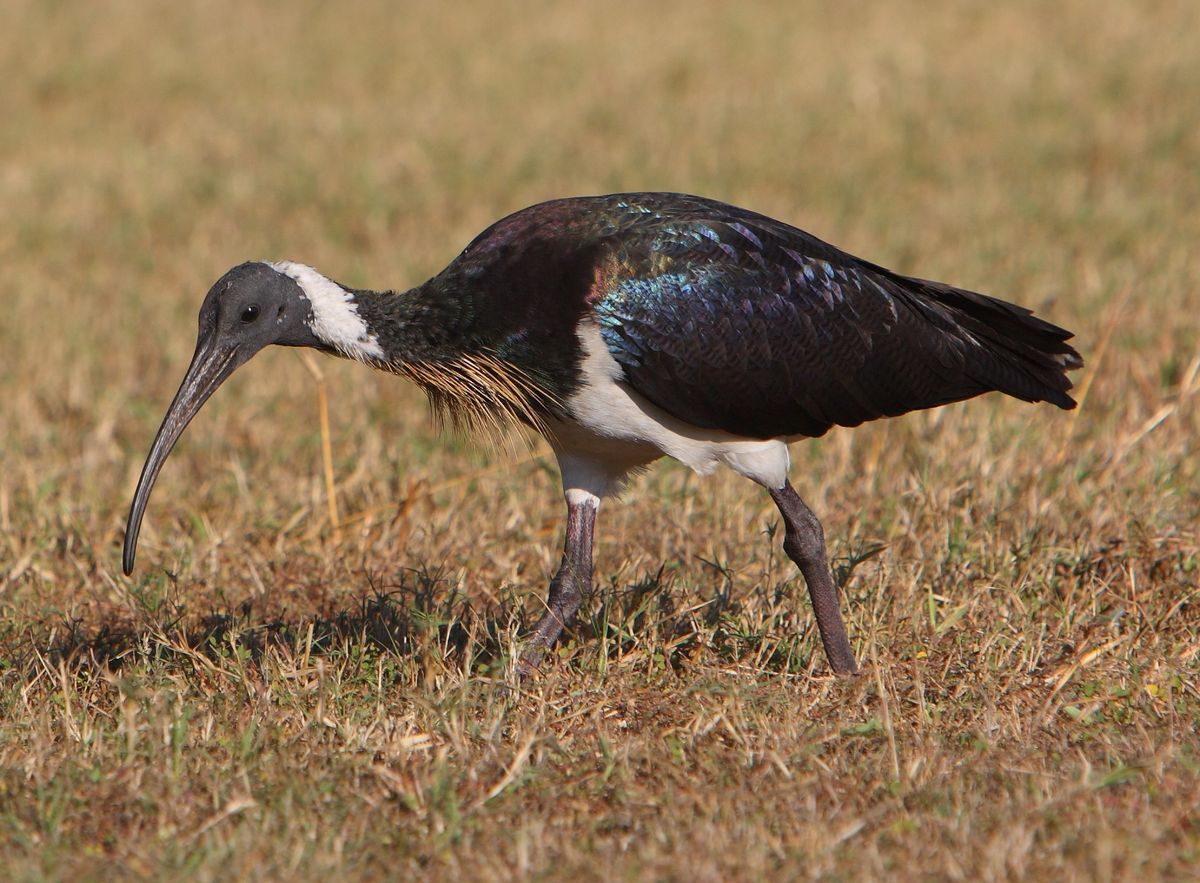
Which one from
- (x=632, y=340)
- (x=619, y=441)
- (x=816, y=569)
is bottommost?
(x=816, y=569)

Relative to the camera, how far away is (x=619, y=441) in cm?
471

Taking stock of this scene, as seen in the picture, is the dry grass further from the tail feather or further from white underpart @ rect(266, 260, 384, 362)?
white underpart @ rect(266, 260, 384, 362)

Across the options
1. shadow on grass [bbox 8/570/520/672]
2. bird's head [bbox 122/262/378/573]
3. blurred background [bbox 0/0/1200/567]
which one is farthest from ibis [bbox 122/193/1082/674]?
blurred background [bbox 0/0/1200/567]

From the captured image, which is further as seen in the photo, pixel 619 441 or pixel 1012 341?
pixel 1012 341

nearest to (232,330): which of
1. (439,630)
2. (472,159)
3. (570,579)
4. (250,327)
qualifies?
(250,327)

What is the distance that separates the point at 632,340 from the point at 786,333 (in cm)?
49

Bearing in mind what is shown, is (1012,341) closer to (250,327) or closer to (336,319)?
(336,319)

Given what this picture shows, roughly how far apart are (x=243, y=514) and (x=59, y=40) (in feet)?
30.4

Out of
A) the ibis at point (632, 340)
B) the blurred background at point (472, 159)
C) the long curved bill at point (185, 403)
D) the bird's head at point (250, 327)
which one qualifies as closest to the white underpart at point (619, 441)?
the ibis at point (632, 340)

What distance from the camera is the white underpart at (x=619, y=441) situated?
4.56 m

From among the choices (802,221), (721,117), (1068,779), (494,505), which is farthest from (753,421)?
(721,117)

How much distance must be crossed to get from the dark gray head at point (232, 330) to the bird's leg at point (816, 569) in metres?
1.38

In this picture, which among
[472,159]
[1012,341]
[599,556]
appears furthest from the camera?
[472,159]

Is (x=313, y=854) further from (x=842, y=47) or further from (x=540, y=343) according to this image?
(x=842, y=47)
